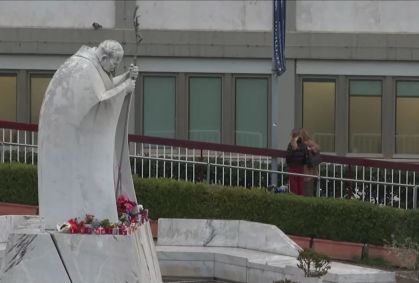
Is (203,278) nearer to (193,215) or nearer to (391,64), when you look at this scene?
(193,215)

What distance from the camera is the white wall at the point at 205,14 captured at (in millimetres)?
23266

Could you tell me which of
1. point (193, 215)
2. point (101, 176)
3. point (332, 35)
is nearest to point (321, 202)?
point (193, 215)

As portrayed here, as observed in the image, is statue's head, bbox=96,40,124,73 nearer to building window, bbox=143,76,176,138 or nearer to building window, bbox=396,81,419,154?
building window, bbox=143,76,176,138

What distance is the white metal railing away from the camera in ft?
55.0

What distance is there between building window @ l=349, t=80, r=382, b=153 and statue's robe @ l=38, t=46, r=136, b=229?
1419 centimetres

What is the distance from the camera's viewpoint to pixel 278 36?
65.2 ft

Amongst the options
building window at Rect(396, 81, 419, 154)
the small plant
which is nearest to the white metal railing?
building window at Rect(396, 81, 419, 154)

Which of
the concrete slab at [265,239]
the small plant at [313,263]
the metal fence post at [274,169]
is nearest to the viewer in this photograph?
the small plant at [313,263]

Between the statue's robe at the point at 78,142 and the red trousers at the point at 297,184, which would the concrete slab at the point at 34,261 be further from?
the red trousers at the point at 297,184

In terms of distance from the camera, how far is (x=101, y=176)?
1004 cm

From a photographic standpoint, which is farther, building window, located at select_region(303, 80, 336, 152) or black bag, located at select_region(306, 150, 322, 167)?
building window, located at select_region(303, 80, 336, 152)

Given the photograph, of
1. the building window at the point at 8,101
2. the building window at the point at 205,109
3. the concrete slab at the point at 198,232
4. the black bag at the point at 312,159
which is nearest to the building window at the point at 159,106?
the building window at the point at 205,109

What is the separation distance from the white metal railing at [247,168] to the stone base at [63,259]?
292 inches

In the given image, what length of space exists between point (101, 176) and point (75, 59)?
127 centimetres
